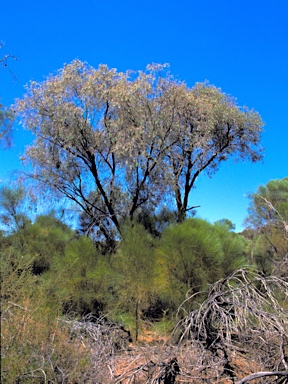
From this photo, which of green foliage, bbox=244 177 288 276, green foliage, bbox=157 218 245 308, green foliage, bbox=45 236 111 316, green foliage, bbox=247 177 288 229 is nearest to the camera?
green foliage, bbox=157 218 245 308

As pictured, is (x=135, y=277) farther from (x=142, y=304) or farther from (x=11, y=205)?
(x=11, y=205)

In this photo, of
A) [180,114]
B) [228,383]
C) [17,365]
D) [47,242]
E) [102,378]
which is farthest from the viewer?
[180,114]

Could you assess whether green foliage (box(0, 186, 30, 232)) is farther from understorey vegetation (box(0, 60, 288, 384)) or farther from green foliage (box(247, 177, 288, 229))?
green foliage (box(247, 177, 288, 229))

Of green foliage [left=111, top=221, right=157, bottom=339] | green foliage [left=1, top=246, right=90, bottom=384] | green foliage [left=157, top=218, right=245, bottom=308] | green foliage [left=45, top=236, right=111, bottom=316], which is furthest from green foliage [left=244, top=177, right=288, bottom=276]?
green foliage [left=1, top=246, right=90, bottom=384]

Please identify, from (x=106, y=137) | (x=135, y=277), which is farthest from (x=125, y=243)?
(x=106, y=137)

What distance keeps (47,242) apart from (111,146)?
3.93m

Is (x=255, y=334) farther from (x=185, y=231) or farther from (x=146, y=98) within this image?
(x=146, y=98)

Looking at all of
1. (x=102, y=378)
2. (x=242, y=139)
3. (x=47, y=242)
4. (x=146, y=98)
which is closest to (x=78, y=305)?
Answer: (x=47, y=242)

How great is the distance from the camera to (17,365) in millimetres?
3621

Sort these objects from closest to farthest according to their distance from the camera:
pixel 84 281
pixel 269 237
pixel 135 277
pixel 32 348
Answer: pixel 32 348 < pixel 135 277 < pixel 84 281 < pixel 269 237

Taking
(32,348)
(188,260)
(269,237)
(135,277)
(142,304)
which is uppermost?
(269,237)

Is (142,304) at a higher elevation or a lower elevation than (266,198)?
lower

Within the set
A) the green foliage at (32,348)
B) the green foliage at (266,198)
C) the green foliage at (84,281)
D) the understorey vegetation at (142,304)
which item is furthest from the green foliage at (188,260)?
the green foliage at (266,198)

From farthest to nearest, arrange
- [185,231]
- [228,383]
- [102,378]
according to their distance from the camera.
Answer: [185,231] → [228,383] → [102,378]
